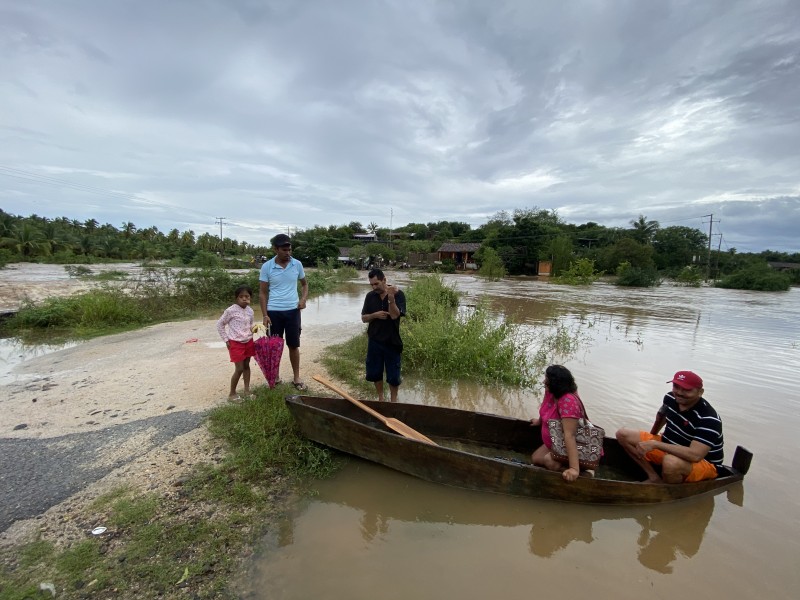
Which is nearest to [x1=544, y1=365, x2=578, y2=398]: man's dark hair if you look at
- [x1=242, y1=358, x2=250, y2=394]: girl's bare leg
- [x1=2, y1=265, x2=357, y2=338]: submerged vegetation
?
[x1=242, y1=358, x2=250, y2=394]: girl's bare leg

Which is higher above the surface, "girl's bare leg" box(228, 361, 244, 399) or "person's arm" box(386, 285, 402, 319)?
"person's arm" box(386, 285, 402, 319)

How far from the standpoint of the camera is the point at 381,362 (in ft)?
14.6

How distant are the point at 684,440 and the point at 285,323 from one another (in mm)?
4111

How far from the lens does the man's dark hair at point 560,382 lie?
9.86ft

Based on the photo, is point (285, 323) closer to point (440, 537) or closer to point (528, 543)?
point (440, 537)

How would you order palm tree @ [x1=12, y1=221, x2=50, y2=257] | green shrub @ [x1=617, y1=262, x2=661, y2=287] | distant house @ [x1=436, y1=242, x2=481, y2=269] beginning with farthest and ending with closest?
distant house @ [x1=436, y1=242, x2=481, y2=269], green shrub @ [x1=617, y1=262, x2=661, y2=287], palm tree @ [x1=12, y1=221, x2=50, y2=257]

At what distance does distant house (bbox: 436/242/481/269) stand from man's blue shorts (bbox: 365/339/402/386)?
4337 cm

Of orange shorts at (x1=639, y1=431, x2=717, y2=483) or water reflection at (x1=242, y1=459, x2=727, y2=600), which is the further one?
orange shorts at (x1=639, y1=431, x2=717, y2=483)

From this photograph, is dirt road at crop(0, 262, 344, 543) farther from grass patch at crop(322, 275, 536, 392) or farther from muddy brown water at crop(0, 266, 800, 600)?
muddy brown water at crop(0, 266, 800, 600)

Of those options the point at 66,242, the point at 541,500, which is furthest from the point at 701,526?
the point at 66,242

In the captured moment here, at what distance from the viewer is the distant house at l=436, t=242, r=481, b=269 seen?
1917 inches

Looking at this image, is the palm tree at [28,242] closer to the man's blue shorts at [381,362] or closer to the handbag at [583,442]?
the man's blue shorts at [381,362]

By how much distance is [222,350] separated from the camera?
714cm

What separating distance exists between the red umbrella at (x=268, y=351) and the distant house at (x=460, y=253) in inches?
1712
